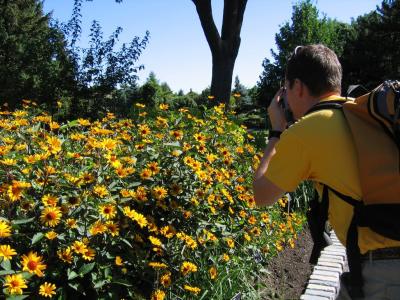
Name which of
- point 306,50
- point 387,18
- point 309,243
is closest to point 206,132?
point 309,243

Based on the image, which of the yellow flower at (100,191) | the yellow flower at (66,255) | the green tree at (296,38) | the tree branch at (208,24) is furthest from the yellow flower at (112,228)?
the green tree at (296,38)

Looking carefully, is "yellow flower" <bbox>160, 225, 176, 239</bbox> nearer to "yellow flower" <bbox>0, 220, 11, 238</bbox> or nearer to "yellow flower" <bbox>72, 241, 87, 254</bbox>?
"yellow flower" <bbox>72, 241, 87, 254</bbox>

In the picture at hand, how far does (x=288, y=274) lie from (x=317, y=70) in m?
2.75

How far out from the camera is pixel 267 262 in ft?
13.8

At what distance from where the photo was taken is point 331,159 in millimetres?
1753

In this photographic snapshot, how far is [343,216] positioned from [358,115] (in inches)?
13.9

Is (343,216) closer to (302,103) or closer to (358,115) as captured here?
(358,115)

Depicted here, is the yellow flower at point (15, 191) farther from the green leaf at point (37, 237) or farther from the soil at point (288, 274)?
the soil at point (288, 274)

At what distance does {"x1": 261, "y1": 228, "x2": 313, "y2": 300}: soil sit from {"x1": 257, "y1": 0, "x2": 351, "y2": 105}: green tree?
75.7 ft

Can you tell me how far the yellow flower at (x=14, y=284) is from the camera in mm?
Answer: 1814

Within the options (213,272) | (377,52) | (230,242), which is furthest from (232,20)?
(377,52)

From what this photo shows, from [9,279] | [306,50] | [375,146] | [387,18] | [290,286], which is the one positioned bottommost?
[290,286]

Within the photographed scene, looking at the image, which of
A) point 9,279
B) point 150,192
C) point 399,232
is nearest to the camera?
point 399,232

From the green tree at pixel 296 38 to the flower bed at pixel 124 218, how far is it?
24402mm
